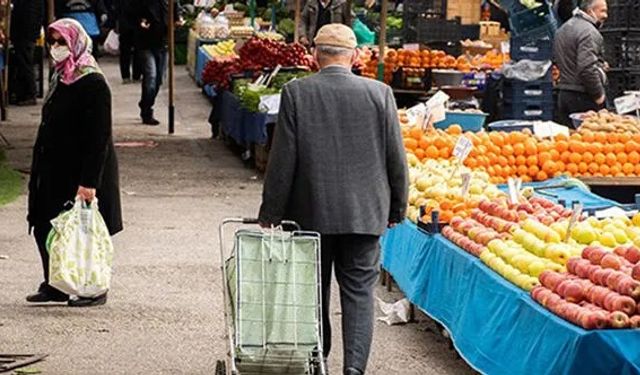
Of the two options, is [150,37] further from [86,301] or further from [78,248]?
[78,248]

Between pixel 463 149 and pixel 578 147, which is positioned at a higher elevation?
pixel 463 149

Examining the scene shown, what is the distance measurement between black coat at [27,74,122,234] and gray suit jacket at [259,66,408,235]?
2.43m

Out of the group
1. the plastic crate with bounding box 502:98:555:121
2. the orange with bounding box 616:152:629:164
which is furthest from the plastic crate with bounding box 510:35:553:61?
the orange with bounding box 616:152:629:164

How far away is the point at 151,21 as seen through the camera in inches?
849

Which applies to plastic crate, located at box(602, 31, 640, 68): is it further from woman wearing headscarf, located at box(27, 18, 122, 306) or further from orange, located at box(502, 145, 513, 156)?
woman wearing headscarf, located at box(27, 18, 122, 306)

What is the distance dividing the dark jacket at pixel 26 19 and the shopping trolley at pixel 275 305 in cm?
1659

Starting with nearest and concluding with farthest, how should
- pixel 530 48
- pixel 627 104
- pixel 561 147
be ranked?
pixel 561 147 < pixel 627 104 < pixel 530 48

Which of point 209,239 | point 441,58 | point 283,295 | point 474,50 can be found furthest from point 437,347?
point 474,50

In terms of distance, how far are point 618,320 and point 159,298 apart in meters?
4.70

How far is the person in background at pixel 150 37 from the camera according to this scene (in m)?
21.5

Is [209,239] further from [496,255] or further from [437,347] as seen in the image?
[496,255]

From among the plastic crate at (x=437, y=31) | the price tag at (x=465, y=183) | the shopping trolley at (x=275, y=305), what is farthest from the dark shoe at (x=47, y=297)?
the plastic crate at (x=437, y=31)

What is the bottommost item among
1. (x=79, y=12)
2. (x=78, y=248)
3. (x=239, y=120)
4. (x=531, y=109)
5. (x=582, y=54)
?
(x=239, y=120)

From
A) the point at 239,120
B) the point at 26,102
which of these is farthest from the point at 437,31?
the point at 26,102
